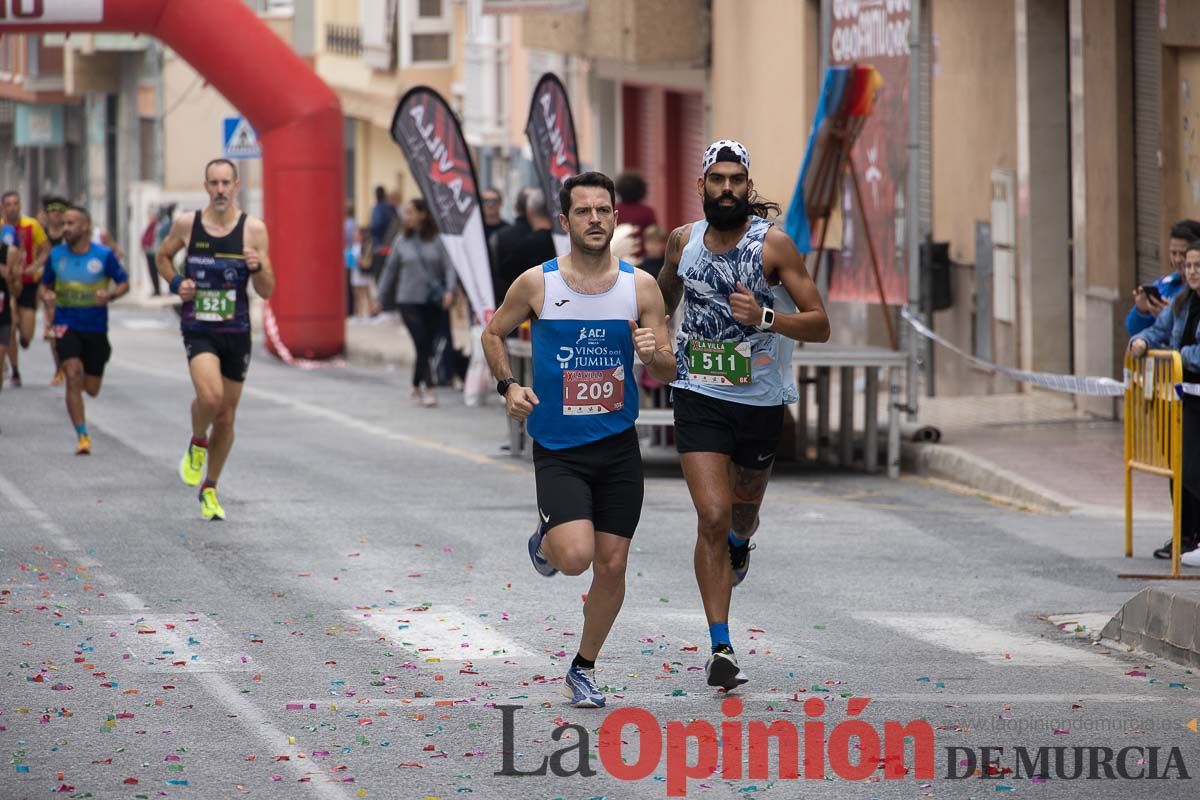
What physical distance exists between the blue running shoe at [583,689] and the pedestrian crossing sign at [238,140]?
2359 cm

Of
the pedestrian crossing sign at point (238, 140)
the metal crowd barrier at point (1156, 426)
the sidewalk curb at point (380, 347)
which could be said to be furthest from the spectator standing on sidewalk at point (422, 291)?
the metal crowd barrier at point (1156, 426)

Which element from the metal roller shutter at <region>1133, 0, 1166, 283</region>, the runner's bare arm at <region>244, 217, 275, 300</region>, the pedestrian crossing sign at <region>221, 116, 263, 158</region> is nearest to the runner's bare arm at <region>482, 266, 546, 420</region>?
the runner's bare arm at <region>244, 217, 275, 300</region>

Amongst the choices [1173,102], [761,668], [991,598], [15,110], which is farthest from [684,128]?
[15,110]

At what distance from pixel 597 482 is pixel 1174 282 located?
5.63 meters

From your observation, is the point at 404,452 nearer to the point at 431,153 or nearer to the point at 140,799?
the point at 431,153

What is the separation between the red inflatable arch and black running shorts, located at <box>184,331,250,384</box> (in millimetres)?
14543

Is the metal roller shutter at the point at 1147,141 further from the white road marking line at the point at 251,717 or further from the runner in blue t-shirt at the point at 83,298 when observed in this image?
the white road marking line at the point at 251,717

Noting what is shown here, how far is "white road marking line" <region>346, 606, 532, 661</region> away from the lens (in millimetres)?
9250

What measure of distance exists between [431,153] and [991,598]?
10.9m

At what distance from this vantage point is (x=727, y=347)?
8.72 meters

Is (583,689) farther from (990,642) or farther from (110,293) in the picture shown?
(110,293)

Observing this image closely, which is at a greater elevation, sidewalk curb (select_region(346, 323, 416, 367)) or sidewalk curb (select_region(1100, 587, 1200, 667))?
sidewalk curb (select_region(346, 323, 416, 367))

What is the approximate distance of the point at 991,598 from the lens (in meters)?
11.0

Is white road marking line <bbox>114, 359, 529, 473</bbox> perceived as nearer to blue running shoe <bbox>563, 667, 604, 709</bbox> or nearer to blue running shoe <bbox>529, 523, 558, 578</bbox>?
blue running shoe <bbox>529, 523, 558, 578</bbox>
